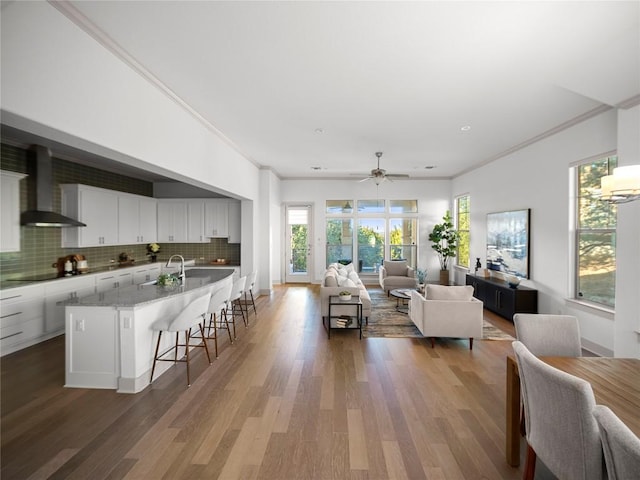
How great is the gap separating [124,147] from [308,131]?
2.69 m

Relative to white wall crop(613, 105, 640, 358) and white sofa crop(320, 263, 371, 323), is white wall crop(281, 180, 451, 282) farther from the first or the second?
white wall crop(613, 105, 640, 358)

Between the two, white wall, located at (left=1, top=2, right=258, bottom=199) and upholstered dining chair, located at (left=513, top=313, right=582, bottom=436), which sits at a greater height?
white wall, located at (left=1, top=2, right=258, bottom=199)

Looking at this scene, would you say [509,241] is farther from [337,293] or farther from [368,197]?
[368,197]

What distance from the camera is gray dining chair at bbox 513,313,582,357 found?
7.74 ft

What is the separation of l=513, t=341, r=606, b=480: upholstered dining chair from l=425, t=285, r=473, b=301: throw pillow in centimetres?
264

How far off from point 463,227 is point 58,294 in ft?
28.1

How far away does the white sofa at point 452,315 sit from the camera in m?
4.10

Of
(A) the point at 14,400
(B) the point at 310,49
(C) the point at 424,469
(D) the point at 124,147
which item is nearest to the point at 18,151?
(D) the point at 124,147

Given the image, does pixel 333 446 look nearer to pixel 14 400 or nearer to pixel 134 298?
pixel 134 298

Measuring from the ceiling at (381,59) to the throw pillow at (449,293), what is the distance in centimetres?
234

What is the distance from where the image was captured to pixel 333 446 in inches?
87.7

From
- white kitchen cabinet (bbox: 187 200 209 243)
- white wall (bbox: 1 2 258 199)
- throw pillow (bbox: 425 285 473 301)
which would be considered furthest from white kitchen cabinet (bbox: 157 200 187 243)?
throw pillow (bbox: 425 285 473 301)

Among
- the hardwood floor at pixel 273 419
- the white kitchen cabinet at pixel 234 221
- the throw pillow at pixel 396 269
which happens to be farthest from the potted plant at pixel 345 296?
the white kitchen cabinet at pixel 234 221

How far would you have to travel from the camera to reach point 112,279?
5.56 meters
